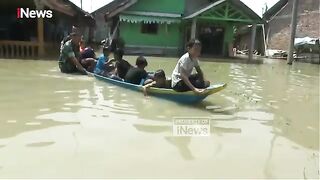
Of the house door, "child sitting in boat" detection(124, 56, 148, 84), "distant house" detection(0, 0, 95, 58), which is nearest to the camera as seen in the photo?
"child sitting in boat" detection(124, 56, 148, 84)

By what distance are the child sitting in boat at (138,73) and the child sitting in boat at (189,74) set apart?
1.22 m

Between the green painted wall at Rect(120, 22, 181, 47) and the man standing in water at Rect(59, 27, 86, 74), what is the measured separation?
13759mm

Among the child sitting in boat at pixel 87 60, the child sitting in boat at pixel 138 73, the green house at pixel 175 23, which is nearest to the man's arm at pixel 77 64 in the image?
the child sitting in boat at pixel 87 60

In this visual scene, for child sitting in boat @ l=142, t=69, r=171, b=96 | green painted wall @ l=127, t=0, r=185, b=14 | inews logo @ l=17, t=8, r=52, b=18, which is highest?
green painted wall @ l=127, t=0, r=185, b=14

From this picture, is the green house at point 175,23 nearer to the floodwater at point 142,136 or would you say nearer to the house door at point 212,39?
the house door at point 212,39

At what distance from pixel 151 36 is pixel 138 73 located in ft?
57.0

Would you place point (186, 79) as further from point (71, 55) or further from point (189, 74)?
point (71, 55)

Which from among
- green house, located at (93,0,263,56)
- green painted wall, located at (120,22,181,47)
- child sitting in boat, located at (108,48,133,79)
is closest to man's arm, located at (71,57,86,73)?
child sitting in boat, located at (108,48,133,79)

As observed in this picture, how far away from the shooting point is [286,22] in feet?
106

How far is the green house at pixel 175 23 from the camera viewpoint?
952 inches

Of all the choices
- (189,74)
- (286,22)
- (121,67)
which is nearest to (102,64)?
(121,67)

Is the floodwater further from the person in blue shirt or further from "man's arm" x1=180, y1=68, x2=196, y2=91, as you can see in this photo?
the person in blue shirt

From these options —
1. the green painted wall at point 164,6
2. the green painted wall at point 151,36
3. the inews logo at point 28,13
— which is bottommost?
the green painted wall at point 151,36

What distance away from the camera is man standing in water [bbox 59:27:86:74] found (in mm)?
11598
